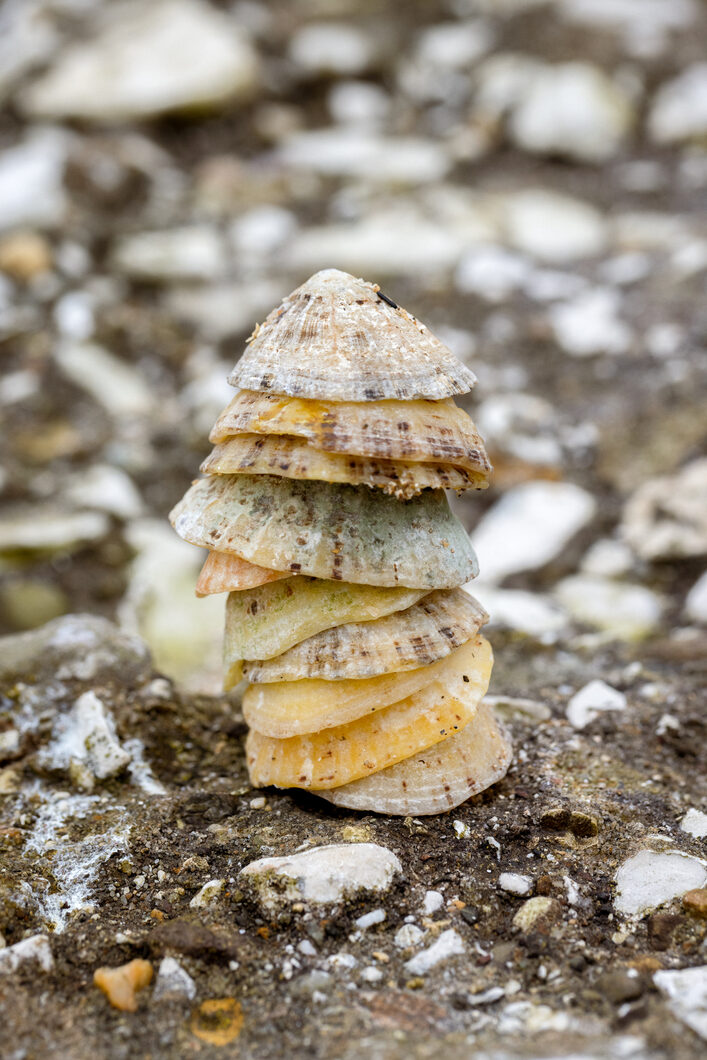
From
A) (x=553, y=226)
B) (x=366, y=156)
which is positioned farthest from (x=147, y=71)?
(x=553, y=226)

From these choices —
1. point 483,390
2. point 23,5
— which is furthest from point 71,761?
point 23,5

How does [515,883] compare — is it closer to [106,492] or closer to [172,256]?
[106,492]

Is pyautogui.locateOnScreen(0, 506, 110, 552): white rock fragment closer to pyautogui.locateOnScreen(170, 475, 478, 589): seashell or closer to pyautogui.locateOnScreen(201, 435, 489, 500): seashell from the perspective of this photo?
pyautogui.locateOnScreen(170, 475, 478, 589): seashell

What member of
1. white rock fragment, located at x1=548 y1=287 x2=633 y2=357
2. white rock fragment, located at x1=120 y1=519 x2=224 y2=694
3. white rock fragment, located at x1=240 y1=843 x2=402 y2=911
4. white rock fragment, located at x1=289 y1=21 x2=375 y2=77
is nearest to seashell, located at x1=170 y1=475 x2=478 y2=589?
white rock fragment, located at x1=240 y1=843 x2=402 y2=911

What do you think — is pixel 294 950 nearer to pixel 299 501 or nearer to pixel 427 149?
pixel 299 501

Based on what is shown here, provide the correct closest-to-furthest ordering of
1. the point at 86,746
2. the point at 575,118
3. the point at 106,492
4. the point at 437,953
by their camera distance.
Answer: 1. the point at 437,953
2. the point at 86,746
3. the point at 106,492
4. the point at 575,118

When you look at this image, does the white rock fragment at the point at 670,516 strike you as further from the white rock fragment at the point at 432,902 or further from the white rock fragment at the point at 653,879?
the white rock fragment at the point at 432,902
